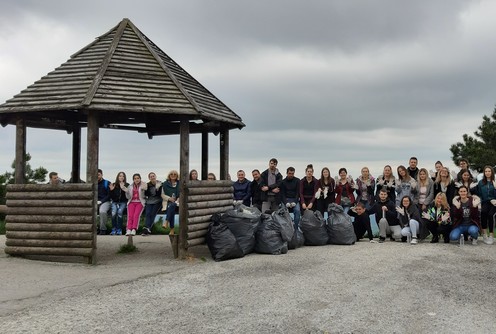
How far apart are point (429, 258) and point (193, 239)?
4.51 metres

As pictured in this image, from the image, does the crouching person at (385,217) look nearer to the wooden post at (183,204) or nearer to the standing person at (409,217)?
the standing person at (409,217)

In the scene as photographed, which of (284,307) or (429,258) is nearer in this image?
(284,307)

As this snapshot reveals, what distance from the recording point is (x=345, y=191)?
A: 39.4 ft

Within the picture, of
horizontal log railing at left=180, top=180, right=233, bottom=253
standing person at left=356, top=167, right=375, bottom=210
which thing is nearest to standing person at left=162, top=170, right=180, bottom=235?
horizontal log railing at left=180, top=180, right=233, bottom=253

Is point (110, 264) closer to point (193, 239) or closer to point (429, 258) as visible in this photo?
point (193, 239)

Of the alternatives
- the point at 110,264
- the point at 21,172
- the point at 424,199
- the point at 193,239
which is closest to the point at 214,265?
the point at 193,239

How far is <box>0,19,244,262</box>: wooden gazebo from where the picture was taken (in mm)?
9555

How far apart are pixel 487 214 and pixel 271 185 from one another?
499 centimetres

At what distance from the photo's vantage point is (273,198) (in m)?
11.8

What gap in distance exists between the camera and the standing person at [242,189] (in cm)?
1218

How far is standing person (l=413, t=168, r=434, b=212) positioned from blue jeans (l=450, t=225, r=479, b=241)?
0.82m

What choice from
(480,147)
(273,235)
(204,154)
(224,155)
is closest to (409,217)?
(273,235)

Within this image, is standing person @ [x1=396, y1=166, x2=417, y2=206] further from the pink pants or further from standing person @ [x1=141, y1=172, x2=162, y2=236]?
the pink pants

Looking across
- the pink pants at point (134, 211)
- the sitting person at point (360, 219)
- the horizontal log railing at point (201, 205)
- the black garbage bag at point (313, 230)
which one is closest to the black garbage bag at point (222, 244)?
the horizontal log railing at point (201, 205)
